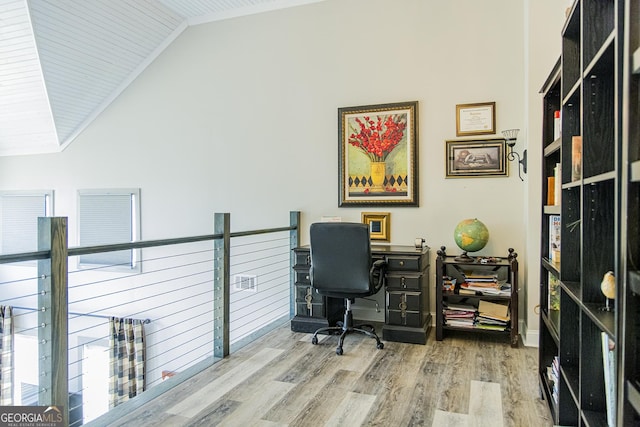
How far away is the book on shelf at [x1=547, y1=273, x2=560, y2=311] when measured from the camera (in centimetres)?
221

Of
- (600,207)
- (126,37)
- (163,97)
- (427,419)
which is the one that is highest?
(126,37)

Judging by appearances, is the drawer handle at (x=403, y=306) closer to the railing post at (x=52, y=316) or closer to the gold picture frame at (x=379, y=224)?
the gold picture frame at (x=379, y=224)

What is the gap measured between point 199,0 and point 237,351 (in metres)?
3.55

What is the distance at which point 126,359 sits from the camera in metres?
4.91

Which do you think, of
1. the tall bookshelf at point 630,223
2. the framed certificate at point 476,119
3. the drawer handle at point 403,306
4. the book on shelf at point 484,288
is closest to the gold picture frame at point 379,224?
the drawer handle at point 403,306

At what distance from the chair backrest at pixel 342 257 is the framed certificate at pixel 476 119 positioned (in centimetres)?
140

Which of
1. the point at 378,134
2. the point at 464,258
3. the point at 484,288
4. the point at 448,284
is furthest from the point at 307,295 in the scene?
the point at 378,134

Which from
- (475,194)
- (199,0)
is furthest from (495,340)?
(199,0)

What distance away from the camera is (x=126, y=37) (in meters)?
4.65

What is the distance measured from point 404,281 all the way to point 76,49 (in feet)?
13.4

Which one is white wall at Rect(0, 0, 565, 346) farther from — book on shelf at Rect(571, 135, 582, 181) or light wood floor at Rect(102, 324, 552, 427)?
book on shelf at Rect(571, 135, 582, 181)

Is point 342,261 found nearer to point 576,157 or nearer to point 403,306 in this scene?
point 403,306

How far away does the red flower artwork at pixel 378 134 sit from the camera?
3.92 meters

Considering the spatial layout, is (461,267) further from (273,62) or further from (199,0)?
(199,0)
